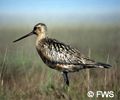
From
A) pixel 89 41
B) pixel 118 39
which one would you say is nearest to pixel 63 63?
pixel 118 39

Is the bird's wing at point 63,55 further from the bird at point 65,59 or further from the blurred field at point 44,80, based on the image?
the blurred field at point 44,80

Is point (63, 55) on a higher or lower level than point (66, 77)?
higher

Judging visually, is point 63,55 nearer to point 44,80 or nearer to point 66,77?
point 66,77

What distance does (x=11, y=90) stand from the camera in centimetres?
762

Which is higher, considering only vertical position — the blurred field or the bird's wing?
the bird's wing

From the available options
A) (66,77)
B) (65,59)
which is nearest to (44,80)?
(66,77)

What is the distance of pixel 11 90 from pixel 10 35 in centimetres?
769

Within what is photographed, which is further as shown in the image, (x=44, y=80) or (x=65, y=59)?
(x=44, y=80)

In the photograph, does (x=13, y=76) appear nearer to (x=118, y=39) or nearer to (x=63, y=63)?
(x=63, y=63)

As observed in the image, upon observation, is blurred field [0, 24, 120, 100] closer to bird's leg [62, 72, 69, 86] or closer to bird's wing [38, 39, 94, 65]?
bird's leg [62, 72, 69, 86]

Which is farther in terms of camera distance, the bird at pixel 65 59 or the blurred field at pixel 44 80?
the bird at pixel 65 59

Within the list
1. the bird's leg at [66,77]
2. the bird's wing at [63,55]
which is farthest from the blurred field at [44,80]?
the bird's wing at [63,55]

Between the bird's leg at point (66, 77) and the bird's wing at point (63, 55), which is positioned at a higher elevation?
the bird's wing at point (63, 55)

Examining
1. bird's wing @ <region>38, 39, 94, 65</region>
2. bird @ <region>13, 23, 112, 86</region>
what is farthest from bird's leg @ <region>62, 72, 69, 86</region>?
bird's wing @ <region>38, 39, 94, 65</region>
